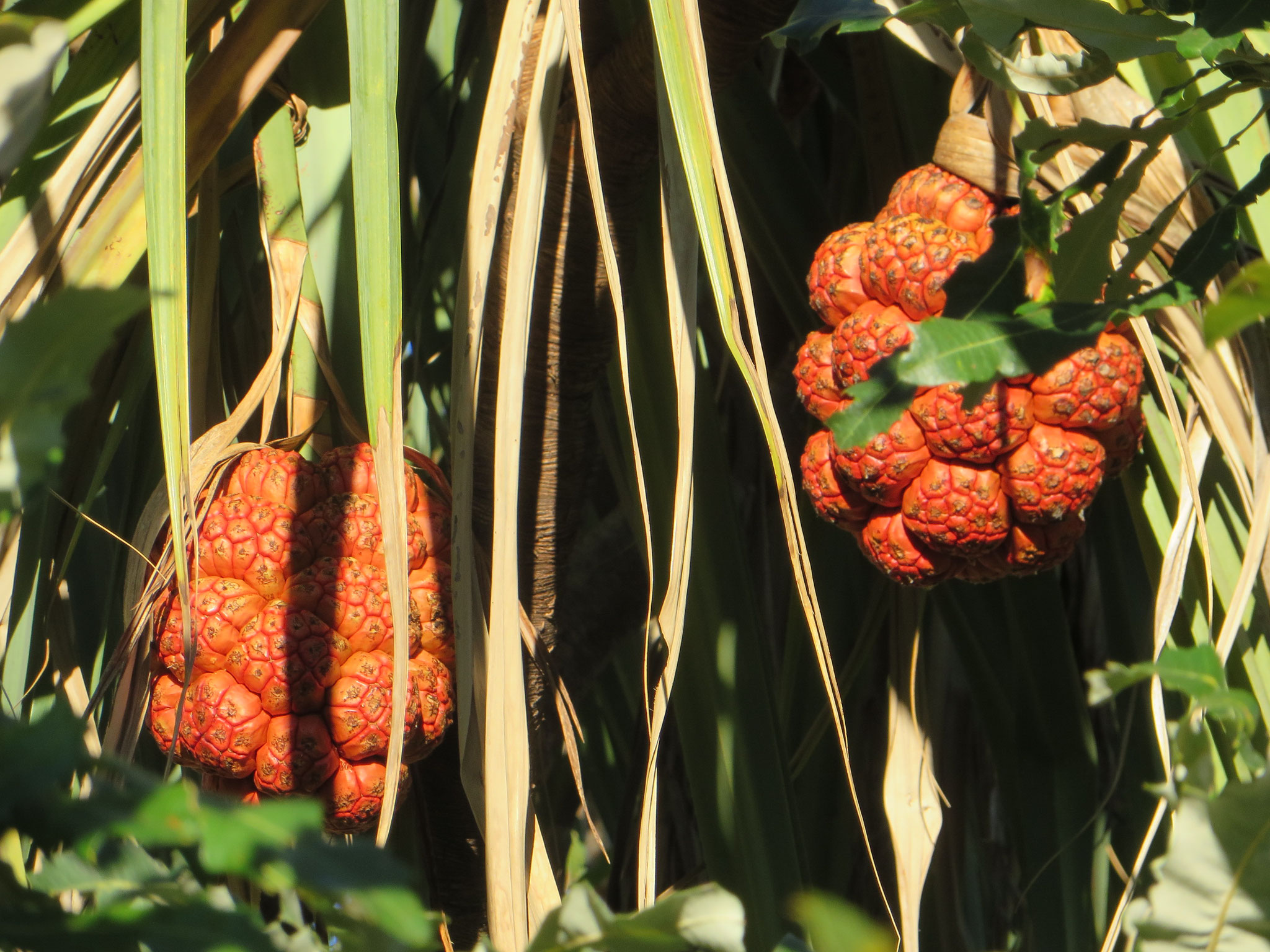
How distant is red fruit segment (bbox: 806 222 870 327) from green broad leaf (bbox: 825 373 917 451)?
228 millimetres

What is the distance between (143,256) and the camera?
2.12 feet

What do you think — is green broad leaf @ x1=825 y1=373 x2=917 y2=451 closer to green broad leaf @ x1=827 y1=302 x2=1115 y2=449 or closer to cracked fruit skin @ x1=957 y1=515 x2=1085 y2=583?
green broad leaf @ x1=827 y1=302 x2=1115 y2=449

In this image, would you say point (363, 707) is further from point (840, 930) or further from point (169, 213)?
point (840, 930)

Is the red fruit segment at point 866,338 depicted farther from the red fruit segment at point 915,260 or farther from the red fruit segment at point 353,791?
the red fruit segment at point 353,791

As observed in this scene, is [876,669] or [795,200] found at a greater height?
[795,200]

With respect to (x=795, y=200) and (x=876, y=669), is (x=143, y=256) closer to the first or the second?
(x=795, y=200)

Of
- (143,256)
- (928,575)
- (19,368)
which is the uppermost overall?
(143,256)

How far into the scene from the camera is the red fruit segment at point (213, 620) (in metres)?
0.60

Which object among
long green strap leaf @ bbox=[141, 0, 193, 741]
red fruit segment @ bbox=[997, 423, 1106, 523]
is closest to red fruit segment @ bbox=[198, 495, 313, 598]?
long green strap leaf @ bbox=[141, 0, 193, 741]

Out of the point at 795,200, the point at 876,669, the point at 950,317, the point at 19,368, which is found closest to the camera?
the point at 19,368

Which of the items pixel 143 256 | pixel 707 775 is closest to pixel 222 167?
pixel 143 256

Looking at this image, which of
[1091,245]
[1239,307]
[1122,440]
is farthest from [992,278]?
[1239,307]

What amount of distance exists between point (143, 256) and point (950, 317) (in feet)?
1.56

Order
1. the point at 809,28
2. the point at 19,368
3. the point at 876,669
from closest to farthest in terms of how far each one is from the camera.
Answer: the point at 19,368
the point at 809,28
the point at 876,669
